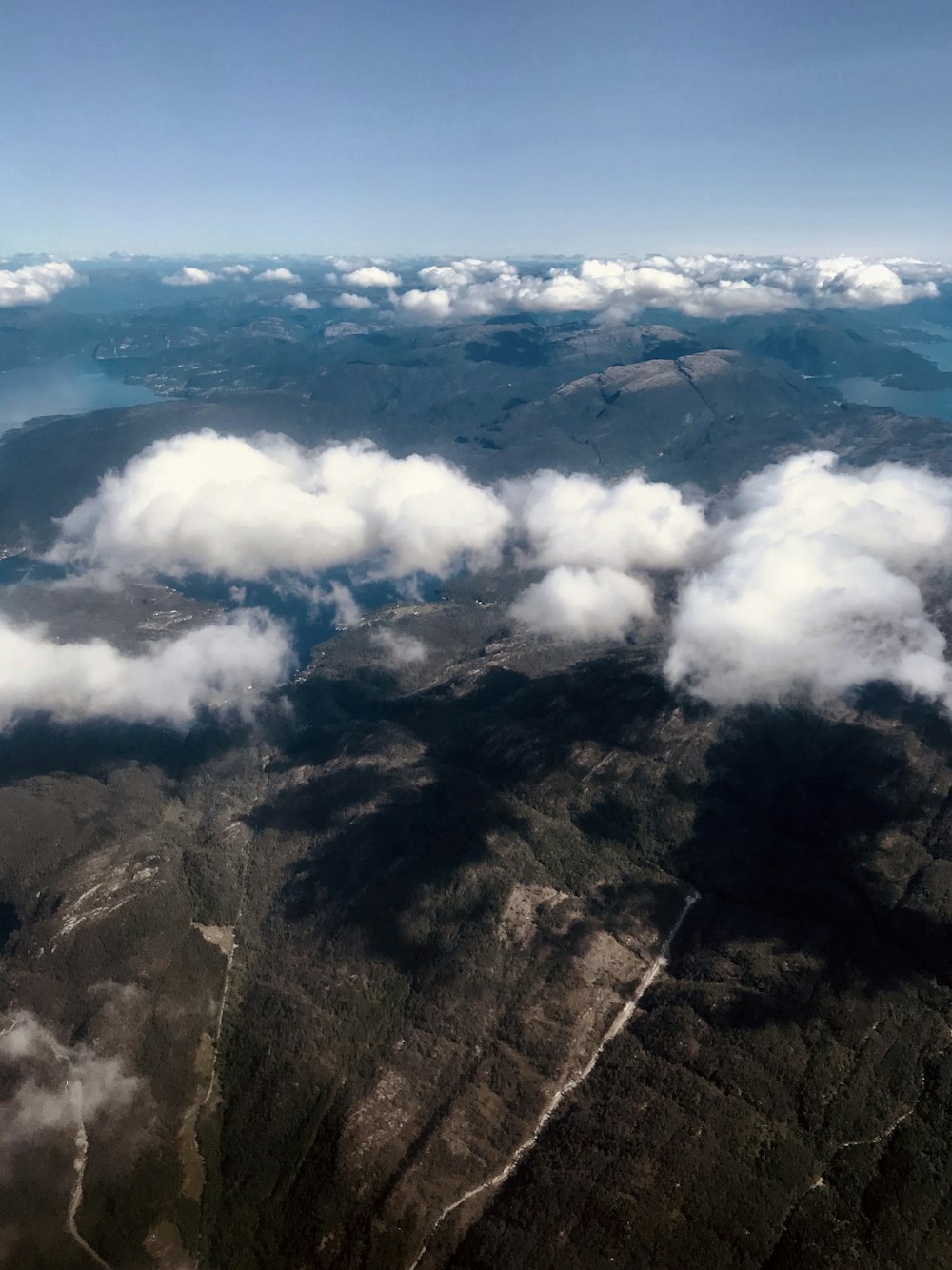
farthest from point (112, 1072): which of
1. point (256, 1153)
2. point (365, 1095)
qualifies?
point (365, 1095)

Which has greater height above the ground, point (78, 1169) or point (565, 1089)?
point (565, 1089)

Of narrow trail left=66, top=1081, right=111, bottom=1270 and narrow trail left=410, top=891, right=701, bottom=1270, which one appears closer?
narrow trail left=66, top=1081, right=111, bottom=1270

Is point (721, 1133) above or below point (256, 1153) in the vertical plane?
above

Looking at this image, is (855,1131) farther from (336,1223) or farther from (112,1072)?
(112,1072)

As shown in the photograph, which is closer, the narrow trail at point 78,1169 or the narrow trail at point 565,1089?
the narrow trail at point 78,1169

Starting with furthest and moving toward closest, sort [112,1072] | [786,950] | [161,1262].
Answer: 1. [786,950]
2. [112,1072]
3. [161,1262]

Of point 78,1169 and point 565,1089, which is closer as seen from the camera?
point 78,1169

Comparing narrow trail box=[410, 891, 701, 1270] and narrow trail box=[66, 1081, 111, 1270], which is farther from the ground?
narrow trail box=[410, 891, 701, 1270]

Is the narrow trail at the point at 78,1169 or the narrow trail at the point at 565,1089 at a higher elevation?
the narrow trail at the point at 565,1089
